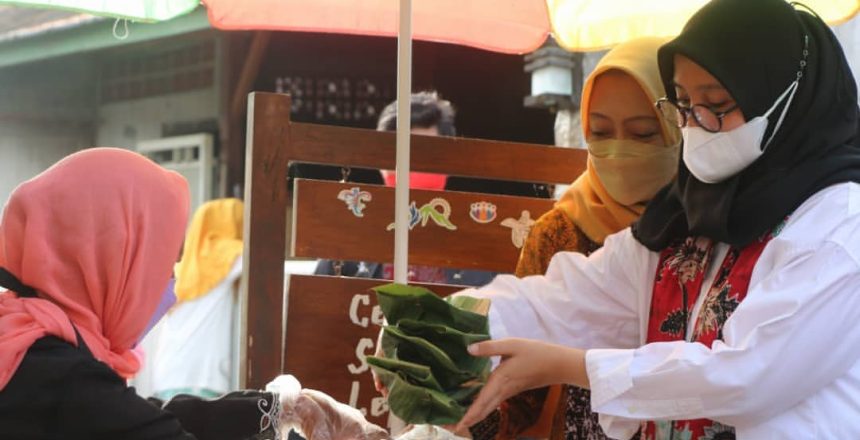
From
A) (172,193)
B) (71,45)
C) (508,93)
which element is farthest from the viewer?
(71,45)

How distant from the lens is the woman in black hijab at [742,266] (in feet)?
6.36

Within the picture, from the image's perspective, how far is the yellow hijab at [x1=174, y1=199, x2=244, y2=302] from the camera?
600 centimetres

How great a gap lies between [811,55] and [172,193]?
4.20ft

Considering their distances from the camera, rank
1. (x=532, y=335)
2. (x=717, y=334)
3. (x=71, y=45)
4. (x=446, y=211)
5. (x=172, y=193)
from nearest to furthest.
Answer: (x=717, y=334) → (x=172, y=193) → (x=532, y=335) → (x=446, y=211) → (x=71, y=45)

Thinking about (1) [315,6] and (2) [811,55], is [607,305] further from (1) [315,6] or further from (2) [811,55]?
(1) [315,6]

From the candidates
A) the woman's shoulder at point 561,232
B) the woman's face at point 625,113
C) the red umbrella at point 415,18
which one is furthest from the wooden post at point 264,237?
the woman's face at point 625,113

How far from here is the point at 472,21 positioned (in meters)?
3.31

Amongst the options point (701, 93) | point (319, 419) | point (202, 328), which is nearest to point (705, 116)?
point (701, 93)

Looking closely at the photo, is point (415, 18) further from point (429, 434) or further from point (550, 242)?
point (429, 434)

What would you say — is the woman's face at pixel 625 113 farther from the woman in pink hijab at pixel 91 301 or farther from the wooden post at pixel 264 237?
the woman in pink hijab at pixel 91 301

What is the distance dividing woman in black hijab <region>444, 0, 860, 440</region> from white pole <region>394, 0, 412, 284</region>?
21 centimetres

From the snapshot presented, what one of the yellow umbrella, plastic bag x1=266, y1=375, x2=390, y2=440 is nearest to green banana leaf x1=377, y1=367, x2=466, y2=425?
plastic bag x1=266, y1=375, x2=390, y2=440

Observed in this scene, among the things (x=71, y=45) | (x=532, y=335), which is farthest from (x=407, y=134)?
(x=71, y=45)

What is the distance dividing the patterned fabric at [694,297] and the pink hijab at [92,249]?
1.02 metres
